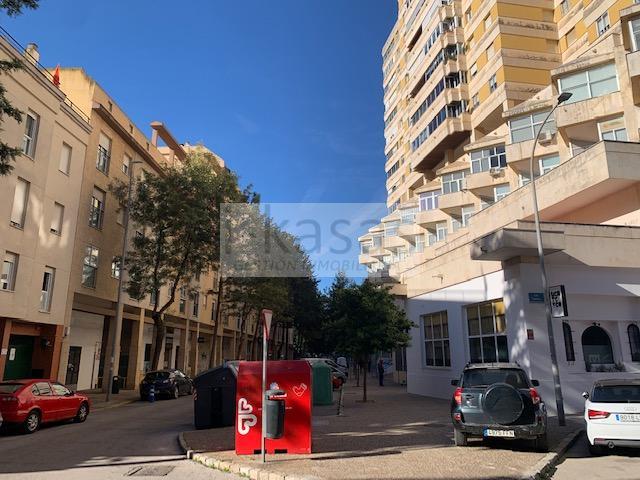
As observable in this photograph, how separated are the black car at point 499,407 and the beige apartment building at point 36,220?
18.8 m

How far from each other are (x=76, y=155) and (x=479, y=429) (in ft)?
78.7

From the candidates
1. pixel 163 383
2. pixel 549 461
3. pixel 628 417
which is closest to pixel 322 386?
pixel 163 383

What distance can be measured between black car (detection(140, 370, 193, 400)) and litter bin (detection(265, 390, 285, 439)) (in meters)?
18.5

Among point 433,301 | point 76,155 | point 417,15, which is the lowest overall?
point 433,301

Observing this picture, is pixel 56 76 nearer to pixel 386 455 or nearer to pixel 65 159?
pixel 65 159

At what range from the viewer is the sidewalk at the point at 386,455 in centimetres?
749

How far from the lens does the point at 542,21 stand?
137 ft

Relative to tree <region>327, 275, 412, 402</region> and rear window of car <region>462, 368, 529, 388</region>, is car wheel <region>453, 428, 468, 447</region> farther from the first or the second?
tree <region>327, 275, 412, 402</region>

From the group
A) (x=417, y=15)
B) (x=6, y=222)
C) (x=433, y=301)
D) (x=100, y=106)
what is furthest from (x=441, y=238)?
(x=6, y=222)

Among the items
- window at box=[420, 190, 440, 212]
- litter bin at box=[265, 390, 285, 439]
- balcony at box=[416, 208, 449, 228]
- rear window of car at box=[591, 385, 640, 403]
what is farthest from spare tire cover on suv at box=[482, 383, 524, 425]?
window at box=[420, 190, 440, 212]

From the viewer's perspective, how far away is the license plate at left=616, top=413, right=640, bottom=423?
8.63 meters

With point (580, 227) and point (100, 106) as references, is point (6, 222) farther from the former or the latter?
point (580, 227)

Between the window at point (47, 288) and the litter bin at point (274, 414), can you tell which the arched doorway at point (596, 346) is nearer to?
the litter bin at point (274, 414)

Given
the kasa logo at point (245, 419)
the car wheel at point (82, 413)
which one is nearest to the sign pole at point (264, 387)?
the kasa logo at point (245, 419)
